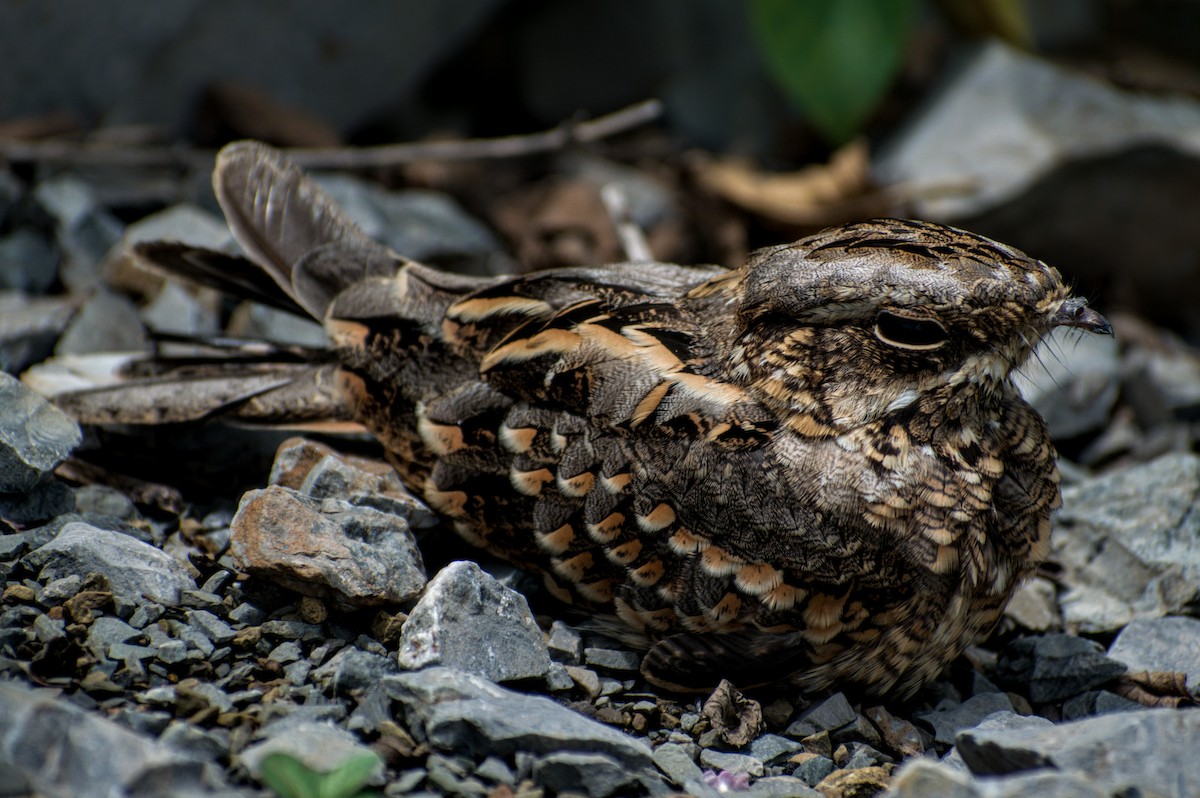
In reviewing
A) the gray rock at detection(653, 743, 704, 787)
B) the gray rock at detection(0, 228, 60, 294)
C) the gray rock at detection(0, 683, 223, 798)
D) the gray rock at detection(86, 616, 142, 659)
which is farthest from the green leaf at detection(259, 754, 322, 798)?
the gray rock at detection(0, 228, 60, 294)

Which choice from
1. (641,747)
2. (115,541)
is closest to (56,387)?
(115,541)

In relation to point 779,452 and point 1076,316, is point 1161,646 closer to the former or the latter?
point 1076,316

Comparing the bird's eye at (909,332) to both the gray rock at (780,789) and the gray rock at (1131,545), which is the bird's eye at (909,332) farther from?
the gray rock at (1131,545)

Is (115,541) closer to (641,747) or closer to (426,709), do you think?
(426,709)

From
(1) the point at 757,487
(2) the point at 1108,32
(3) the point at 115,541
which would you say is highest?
(2) the point at 1108,32

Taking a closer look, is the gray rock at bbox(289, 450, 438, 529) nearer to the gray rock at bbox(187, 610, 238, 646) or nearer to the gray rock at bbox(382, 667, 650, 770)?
the gray rock at bbox(187, 610, 238, 646)

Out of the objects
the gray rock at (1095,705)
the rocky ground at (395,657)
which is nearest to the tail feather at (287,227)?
the rocky ground at (395,657)
